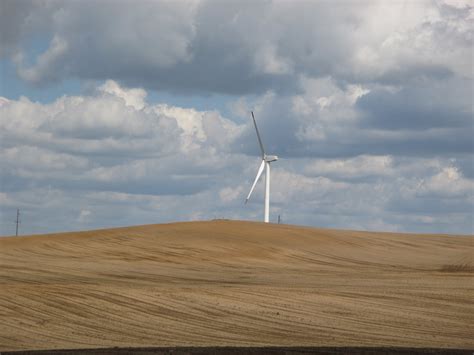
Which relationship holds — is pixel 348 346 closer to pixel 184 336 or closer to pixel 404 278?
pixel 184 336

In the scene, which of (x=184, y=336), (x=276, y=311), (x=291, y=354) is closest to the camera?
(x=291, y=354)

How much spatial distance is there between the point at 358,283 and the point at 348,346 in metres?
16.7

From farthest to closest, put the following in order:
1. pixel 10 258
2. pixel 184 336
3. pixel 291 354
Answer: pixel 10 258
pixel 184 336
pixel 291 354

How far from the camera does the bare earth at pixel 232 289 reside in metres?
22.9

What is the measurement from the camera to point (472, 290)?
112ft

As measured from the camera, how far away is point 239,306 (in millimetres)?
28172

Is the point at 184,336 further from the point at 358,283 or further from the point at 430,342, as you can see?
the point at 358,283

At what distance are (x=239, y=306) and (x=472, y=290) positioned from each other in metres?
10.3

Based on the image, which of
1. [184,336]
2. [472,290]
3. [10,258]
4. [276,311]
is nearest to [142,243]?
[10,258]

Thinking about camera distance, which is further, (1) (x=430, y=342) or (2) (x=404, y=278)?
(2) (x=404, y=278)

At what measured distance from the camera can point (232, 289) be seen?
32.7 m

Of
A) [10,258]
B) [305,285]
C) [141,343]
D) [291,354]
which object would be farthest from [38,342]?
[10,258]

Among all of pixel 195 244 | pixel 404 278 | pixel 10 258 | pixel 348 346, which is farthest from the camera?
pixel 195 244

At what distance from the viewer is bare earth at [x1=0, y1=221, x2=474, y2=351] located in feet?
75.0
